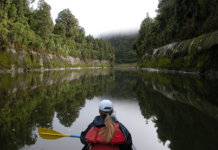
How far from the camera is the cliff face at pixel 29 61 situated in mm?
30922

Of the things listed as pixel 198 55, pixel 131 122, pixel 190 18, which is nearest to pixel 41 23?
pixel 190 18

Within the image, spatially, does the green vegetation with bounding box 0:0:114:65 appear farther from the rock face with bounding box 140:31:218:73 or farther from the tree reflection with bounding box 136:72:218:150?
the tree reflection with bounding box 136:72:218:150

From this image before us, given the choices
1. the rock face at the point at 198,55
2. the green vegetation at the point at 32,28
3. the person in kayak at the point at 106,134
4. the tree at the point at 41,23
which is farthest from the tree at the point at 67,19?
the person in kayak at the point at 106,134

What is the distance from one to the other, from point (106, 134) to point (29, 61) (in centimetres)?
4019

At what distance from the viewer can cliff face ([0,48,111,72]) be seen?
30.9 metres

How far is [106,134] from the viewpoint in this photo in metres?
2.74

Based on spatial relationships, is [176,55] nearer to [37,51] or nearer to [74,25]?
[37,51]

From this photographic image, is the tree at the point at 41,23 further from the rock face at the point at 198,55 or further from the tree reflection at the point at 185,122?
the tree reflection at the point at 185,122

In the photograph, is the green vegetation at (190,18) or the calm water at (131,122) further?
the green vegetation at (190,18)

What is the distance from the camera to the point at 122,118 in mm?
6703

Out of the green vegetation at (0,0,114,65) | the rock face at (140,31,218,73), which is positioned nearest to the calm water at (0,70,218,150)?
the rock face at (140,31,218,73)

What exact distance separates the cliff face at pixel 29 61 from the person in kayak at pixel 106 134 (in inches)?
1231

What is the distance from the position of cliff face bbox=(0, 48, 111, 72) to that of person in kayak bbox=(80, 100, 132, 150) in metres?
31.3

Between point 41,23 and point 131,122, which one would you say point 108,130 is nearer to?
point 131,122
